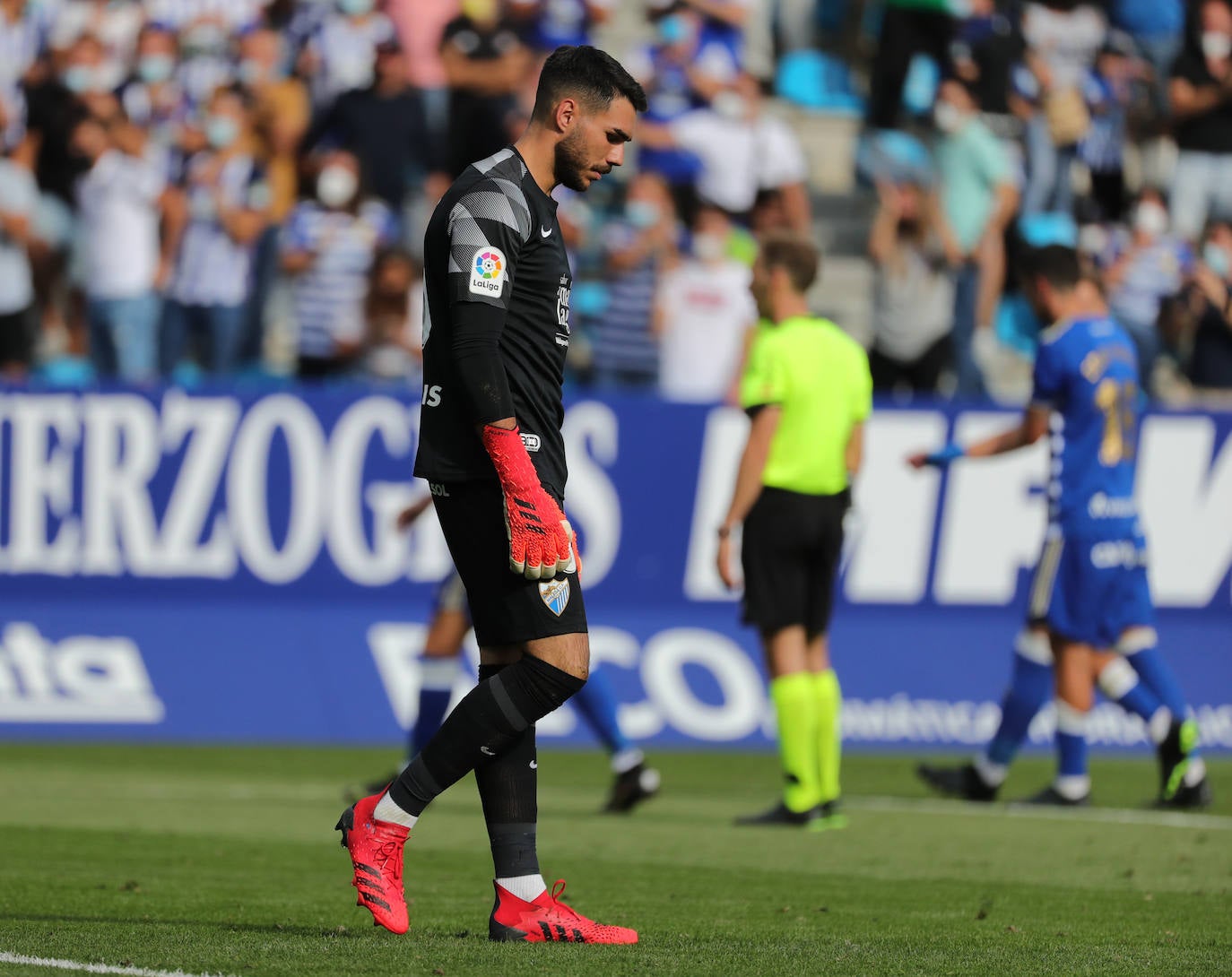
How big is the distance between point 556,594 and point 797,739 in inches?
151

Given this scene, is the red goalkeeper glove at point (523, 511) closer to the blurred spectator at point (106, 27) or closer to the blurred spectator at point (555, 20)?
the blurred spectator at point (555, 20)

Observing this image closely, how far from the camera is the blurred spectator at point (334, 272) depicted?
15336 mm

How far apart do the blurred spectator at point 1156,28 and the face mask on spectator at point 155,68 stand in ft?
27.0

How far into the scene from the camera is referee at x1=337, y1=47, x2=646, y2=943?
5.61 metres

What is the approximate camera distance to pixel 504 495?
5.51 meters

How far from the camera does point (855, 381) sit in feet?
31.4

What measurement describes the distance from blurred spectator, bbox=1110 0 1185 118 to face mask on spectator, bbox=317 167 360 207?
7.20 m

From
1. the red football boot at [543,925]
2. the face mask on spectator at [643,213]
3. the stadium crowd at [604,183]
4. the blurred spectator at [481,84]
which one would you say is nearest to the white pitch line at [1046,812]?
the red football boot at [543,925]

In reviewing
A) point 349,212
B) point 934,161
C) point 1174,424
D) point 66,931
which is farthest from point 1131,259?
point 66,931

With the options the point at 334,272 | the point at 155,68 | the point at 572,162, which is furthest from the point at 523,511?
the point at 155,68

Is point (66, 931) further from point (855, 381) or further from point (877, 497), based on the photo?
point (877, 497)

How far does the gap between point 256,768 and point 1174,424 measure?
614 centimetres

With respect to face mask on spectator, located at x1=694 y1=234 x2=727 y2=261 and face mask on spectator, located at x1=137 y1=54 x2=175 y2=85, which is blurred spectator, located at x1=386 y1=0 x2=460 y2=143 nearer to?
face mask on spectator, located at x1=137 y1=54 x2=175 y2=85

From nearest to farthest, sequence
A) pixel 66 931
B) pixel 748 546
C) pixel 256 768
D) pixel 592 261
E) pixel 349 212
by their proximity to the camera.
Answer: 1. pixel 66 931
2. pixel 748 546
3. pixel 256 768
4. pixel 349 212
5. pixel 592 261
